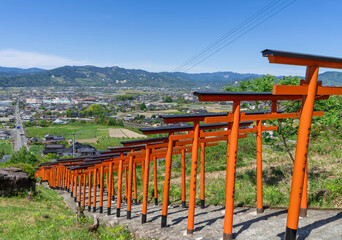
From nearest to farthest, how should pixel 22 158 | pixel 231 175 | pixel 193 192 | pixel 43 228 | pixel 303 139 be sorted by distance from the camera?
pixel 303 139 < pixel 231 175 < pixel 193 192 < pixel 43 228 < pixel 22 158

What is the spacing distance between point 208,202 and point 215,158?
17898 millimetres

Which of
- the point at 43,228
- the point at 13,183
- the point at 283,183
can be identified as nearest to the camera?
the point at 43,228

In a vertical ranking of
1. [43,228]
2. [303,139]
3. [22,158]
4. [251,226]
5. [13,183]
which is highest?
[303,139]

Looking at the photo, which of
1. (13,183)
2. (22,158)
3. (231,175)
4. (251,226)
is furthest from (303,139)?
(22,158)

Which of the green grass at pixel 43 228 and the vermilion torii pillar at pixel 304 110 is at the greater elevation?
the vermilion torii pillar at pixel 304 110

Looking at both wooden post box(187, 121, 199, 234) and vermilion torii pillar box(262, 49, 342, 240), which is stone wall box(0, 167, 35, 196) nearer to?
wooden post box(187, 121, 199, 234)

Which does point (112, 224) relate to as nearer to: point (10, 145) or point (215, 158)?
point (215, 158)

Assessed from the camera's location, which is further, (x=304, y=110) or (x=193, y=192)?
(x=193, y=192)

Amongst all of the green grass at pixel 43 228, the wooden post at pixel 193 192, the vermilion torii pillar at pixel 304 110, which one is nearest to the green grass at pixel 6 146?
the green grass at pixel 43 228

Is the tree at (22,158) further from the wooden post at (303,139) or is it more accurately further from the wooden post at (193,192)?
the wooden post at (303,139)

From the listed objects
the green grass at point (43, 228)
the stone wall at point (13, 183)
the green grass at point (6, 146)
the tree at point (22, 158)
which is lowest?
the green grass at point (6, 146)

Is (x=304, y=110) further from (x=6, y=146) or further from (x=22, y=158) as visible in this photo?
(x=6, y=146)

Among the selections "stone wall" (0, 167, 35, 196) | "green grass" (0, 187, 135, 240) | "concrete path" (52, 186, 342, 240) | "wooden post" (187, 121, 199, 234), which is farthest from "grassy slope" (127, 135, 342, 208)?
"stone wall" (0, 167, 35, 196)

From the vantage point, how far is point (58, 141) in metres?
71.2
